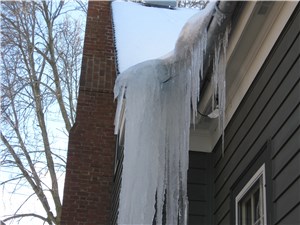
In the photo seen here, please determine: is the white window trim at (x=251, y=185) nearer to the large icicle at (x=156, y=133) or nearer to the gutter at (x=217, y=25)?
the large icicle at (x=156, y=133)

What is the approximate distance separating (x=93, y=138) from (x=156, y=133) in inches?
212

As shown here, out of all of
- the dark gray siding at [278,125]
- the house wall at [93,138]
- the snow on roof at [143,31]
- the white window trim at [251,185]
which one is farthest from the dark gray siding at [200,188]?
the house wall at [93,138]

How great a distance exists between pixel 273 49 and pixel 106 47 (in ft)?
22.6

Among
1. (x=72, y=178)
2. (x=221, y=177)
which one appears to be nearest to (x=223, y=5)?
(x=221, y=177)

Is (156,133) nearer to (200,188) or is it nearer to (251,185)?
(251,185)

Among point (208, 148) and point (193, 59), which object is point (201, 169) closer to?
point (208, 148)

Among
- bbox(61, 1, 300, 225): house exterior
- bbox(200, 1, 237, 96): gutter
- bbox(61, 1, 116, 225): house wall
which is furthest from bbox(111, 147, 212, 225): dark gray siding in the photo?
bbox(61, 1, 116, 225): house wall

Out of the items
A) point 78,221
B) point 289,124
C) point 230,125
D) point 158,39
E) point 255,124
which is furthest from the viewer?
point 78,221

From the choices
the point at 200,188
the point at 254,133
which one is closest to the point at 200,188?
the point at 200,188

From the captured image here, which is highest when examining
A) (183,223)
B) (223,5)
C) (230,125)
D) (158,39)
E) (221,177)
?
(158,39)

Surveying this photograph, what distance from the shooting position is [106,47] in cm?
1026

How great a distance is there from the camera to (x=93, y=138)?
980 centimetres

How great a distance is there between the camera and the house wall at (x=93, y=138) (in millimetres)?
9398

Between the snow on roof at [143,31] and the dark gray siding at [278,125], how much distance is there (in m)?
1.62
